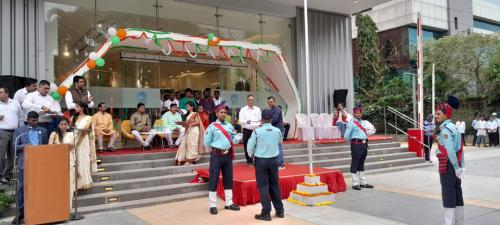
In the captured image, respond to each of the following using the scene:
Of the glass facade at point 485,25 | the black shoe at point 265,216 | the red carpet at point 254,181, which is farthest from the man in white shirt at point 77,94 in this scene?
the glass facade at point 485,25

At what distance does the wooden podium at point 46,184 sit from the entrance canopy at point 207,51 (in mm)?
2193

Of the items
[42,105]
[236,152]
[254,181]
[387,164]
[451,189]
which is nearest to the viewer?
[451,189]

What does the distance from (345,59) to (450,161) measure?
35.3 ft

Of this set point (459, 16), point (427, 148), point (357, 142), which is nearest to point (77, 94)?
point (357, 142)

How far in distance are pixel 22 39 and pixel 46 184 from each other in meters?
5.14

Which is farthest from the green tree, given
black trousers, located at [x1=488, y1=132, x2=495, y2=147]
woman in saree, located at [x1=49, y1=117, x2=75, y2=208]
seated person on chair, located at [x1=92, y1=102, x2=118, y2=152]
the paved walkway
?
woman in saree, located at [x1=49, y1=117, x2=75, y2=208]

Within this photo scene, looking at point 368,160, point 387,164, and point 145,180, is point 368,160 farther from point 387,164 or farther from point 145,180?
point 145,180

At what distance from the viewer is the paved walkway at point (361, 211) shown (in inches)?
240

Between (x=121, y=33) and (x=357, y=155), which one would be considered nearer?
(x=357, y=155)

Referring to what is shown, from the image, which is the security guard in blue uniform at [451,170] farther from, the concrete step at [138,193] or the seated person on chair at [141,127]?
Result: the seated person on chair at [141,127]

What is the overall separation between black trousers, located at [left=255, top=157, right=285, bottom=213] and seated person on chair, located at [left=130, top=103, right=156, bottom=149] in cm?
474

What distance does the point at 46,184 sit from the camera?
5.99m

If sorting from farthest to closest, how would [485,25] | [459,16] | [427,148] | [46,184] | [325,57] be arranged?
[485,25] < [459,16] < [325,57] < [427,148] < [46,184]

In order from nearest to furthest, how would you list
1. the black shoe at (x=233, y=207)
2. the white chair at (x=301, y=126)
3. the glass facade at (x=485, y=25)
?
the black shoe at (x=233, y=207) < the white chair at (x=301, y=126) < the glass facade at (x=485, y=25)
